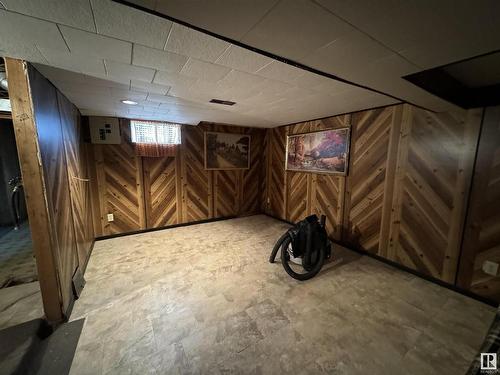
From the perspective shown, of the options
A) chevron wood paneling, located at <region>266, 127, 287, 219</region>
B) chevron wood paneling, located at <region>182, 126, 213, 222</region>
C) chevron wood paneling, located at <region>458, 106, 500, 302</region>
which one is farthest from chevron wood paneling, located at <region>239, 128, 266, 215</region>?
chevron wood paneling, located at <region>458, 106, 500, 302</region>

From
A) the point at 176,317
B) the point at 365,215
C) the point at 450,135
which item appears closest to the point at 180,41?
the point at 176,317

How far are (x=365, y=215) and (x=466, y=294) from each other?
4.42 ft

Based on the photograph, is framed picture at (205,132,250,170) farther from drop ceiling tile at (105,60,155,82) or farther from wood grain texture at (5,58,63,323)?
wood grain texture at (5,58,63,323)

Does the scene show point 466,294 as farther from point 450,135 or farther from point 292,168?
point 292,168

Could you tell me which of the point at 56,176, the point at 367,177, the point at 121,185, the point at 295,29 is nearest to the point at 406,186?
the point at 367,177

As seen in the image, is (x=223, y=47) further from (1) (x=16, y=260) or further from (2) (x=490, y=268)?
(1) (x=16, y=260)

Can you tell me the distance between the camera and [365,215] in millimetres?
3148

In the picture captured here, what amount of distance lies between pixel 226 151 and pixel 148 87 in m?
2.76

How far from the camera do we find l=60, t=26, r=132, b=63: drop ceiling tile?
1.17 meters

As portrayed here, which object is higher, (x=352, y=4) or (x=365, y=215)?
(x=352, y=4)

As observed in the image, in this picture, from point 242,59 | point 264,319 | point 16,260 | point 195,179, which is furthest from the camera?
point 195,179

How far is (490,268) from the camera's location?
6.80 feet

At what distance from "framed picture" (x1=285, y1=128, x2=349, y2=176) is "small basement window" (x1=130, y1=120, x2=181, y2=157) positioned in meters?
2.51

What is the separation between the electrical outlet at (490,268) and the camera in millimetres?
2041
